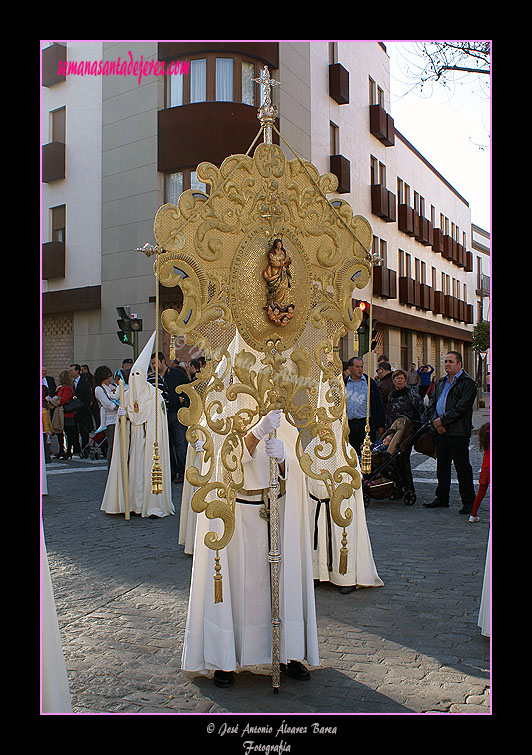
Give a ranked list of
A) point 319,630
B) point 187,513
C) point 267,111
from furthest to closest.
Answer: point 187,513 < point 319,630 < point 267,111

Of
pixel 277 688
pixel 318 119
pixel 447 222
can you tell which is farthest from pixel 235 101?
pixel 447 222

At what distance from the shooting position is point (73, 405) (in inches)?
595

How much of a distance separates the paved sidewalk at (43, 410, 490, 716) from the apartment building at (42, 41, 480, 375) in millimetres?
11521

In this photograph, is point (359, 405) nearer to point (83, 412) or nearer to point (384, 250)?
point (83, 412)

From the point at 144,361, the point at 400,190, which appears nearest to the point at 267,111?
the point at 144,361

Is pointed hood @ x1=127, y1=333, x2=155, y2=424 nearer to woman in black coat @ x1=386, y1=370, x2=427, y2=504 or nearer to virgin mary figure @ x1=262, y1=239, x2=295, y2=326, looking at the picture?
woman in black coat @ x1=386, y1=370, x2=427, y2=504

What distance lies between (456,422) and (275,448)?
236 inches

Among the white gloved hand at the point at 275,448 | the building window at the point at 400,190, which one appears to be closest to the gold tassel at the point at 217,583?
the white gloved hand at the point at 275,448

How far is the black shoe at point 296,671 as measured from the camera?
3945mm

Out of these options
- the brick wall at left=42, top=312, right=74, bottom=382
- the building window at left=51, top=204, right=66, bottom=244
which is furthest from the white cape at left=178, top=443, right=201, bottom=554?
the building window at left=51, top=204, right=66, bottom=244

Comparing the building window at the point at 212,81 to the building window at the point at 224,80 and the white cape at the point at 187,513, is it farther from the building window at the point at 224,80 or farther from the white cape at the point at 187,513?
the white cape at the point at 187,513

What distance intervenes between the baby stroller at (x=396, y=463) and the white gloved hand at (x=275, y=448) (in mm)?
6062

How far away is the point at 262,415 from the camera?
3793 millimetres

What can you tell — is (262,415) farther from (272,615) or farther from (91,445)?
(91,445)
